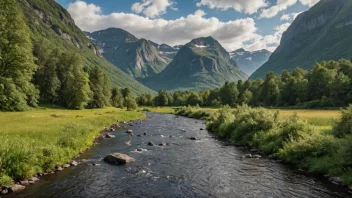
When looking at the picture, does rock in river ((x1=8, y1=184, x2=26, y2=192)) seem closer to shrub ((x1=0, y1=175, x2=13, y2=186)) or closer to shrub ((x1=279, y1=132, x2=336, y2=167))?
shrub ((x1=0, y1=175, x2=13, y2=186))

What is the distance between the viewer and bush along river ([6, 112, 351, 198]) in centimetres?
2245

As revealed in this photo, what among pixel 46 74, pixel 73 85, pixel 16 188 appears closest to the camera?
pixel 16 188

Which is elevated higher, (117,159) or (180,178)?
(117,159)

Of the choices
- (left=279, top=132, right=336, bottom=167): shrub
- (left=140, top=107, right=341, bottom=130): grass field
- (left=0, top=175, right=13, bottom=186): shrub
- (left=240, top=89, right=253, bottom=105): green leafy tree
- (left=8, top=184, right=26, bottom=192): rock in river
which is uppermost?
(left=240, top=89, right=253, bottom=105): green leafy tree

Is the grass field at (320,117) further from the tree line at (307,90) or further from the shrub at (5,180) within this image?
the shrub at (5,180)

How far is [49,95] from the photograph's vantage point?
10669 cm

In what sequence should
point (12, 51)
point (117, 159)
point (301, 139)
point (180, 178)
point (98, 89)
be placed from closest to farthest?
point (180, 178) → point (117, 159) → point (301, 139) → point (12, 51) → point (98, 89)

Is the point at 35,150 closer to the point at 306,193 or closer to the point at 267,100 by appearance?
the point at 306,193

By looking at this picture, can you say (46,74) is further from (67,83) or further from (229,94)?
(229,94)

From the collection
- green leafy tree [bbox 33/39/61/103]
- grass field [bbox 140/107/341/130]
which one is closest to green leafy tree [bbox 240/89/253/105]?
grass field [bbox 140/107/341/130]

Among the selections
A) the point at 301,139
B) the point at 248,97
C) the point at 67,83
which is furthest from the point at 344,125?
the point at 248,97

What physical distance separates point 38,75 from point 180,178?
97101mm

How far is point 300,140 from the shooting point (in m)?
32.7

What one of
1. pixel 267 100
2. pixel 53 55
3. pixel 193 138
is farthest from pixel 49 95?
pixel 267 100
